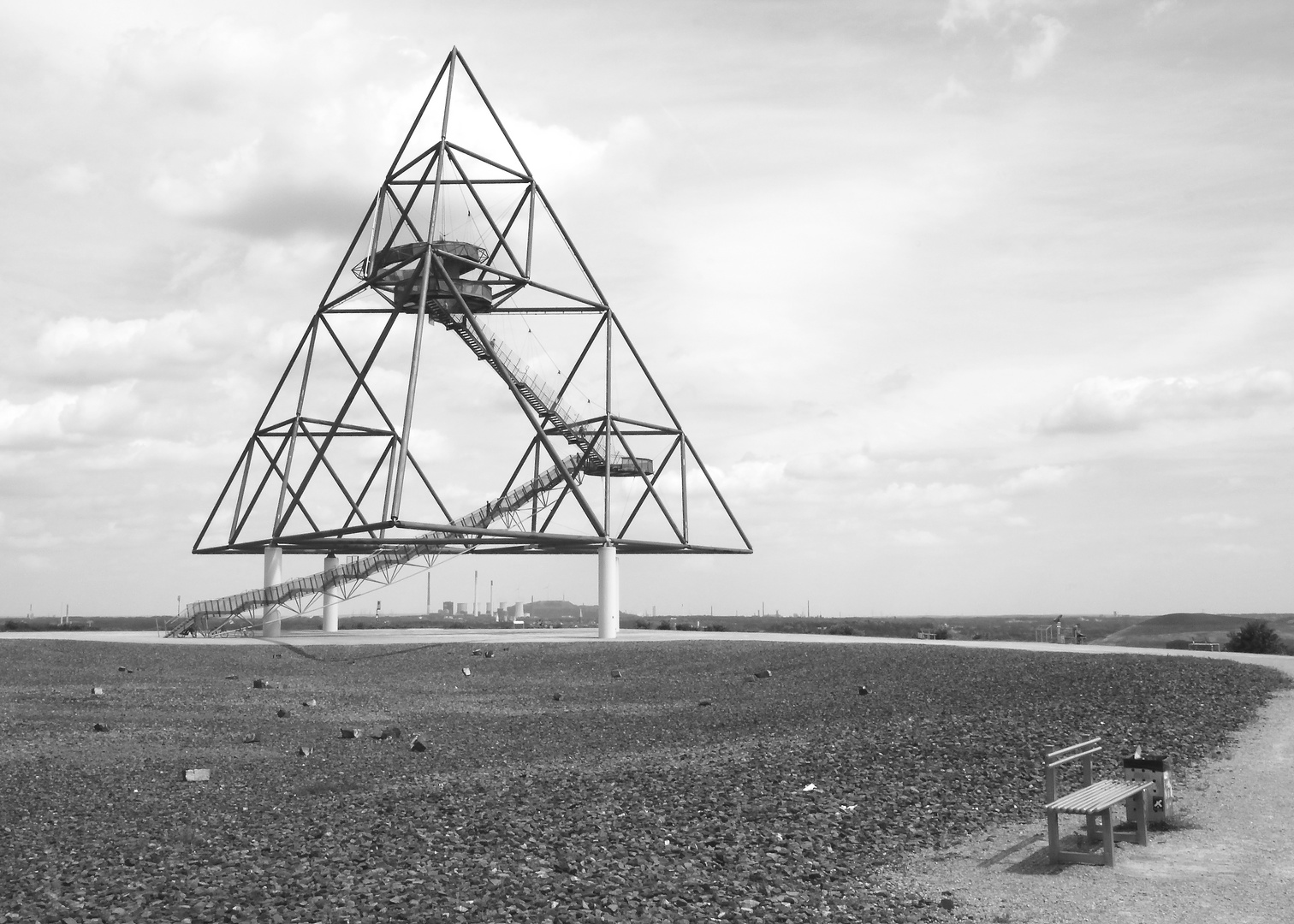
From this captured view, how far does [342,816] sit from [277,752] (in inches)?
211

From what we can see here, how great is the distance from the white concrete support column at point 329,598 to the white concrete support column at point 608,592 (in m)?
9.01

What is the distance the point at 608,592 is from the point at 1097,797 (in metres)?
28.4

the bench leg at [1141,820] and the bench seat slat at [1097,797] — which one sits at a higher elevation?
the bench seat slat at [1097,797]

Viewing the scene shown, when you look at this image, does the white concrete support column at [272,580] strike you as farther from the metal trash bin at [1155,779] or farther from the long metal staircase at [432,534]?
the metal trash bin at [1155,779]

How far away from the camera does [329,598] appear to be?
132ft

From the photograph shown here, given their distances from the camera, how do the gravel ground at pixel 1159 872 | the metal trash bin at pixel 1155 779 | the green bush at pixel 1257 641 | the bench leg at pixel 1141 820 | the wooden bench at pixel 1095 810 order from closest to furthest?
the gravel ground at pixel 1159 872 < the wooden bench at pixel 1095 810 < the bench leg at pixel 1141 820 < the metal trash bin at pixel 1155 779 < the green bush at pixel 1257 641

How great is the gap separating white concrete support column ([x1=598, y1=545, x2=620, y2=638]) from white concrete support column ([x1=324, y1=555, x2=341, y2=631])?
9.01m

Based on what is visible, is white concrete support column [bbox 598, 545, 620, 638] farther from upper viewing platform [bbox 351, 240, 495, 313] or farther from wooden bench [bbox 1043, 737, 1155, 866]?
wooden bench [bbox 1043, 737, 1155, 866]

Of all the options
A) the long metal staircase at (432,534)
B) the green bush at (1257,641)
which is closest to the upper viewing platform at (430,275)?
the long metal staircase at (432,534)

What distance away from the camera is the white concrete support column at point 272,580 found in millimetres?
39594

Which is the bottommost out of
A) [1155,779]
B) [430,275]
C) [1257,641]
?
[1257,641]

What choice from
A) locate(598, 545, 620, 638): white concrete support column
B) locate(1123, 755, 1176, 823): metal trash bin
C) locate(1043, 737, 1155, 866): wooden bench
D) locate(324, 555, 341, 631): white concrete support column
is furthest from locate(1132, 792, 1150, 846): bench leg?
locate(324, 555, 341, 631): white concrete support column

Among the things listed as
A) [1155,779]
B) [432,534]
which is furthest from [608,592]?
[1155,779]

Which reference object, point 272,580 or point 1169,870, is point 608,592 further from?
point 1169,870
